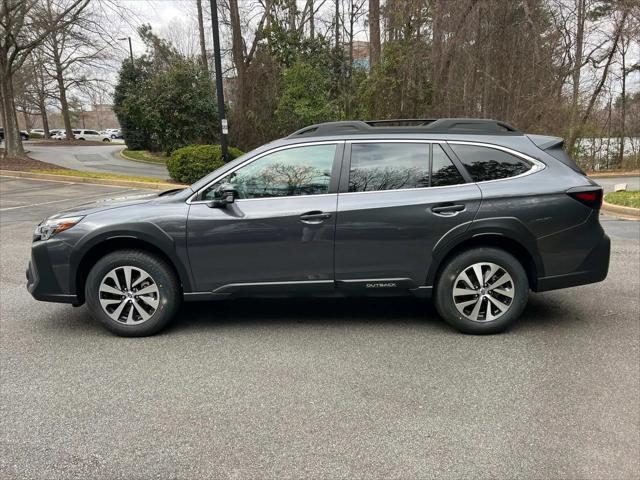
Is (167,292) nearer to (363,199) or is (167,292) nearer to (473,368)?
(363,199)

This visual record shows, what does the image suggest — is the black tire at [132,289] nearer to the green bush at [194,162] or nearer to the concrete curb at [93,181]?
the concrete curb at [93,181]

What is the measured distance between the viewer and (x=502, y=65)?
17.2 m

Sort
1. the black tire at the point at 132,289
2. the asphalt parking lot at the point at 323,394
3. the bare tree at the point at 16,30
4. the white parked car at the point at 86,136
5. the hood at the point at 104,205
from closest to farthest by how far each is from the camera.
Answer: the asphalt parking lot at the point at 323,394 → the black tire at the point at 132,289 → the hood at the point at 104,205 → the bare tree at the point at 16,30 → the white parked car at the point at 86,136

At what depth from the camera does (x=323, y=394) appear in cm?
330

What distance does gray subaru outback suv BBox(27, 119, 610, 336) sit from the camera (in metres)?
4.05

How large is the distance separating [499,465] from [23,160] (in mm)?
22768

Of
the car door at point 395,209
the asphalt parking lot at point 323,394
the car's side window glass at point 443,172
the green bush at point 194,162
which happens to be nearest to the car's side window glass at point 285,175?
the car door at point 395,209

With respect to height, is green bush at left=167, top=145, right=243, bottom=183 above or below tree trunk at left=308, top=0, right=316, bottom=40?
below

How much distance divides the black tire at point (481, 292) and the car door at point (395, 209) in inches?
8.0

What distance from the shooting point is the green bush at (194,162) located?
52.1 feet

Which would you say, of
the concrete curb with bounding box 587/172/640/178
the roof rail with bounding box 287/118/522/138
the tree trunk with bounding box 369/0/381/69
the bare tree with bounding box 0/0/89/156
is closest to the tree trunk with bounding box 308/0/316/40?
the tree trunk with bounding box 369/0/381/69

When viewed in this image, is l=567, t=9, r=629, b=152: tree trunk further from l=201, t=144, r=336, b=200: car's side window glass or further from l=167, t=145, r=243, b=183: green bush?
l=201, t=144, r=336, b=200: car's side window glass

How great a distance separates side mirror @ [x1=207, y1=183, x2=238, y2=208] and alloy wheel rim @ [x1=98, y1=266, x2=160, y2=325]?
81 centimetres

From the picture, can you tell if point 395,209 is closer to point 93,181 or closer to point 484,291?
point 484,291
